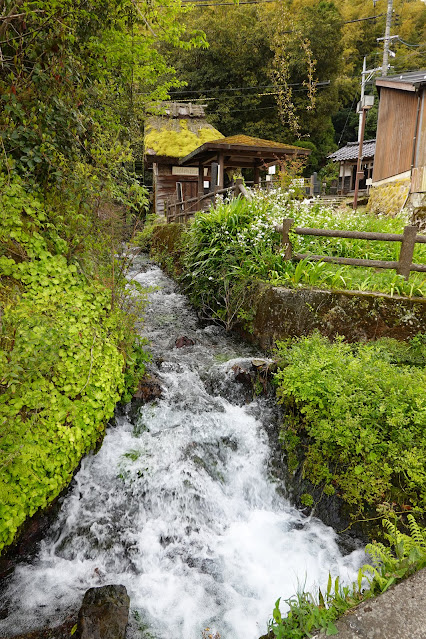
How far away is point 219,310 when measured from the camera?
7.26 metres

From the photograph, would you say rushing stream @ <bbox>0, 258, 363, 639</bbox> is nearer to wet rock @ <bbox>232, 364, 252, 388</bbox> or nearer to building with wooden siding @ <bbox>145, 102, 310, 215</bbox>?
wet rock @ <bbox>232, 364, 252, 388</bbox>

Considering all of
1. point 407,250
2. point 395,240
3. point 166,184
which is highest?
point 166,184

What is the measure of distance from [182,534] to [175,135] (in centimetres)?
1850

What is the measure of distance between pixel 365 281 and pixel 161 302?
4.73 meters

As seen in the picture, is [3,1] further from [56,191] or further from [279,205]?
[279,205]

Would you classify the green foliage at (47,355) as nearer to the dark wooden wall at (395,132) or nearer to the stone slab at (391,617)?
the stone slab at (391,617)

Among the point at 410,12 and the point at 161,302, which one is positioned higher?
the point at 410,12

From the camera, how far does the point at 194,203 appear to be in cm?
1181

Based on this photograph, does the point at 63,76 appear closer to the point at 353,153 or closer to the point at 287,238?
the point at 287,238

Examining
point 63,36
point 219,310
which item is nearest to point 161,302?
point 219,310

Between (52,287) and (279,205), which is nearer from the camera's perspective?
(52,287)

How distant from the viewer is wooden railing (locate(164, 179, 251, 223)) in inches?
358

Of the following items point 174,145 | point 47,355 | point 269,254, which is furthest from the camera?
point 174,145

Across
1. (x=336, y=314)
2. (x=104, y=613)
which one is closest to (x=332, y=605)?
(x=104, y=613)
